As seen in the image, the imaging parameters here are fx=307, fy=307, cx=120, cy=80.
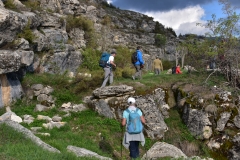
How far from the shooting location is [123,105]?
13391 mm

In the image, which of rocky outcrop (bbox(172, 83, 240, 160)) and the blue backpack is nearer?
the blue backpack

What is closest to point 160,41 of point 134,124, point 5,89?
point 5,89

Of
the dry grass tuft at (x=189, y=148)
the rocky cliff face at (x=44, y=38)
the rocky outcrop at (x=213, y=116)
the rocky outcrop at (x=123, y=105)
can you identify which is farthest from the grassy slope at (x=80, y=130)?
the rocky cliff face at (x=44, y=38)

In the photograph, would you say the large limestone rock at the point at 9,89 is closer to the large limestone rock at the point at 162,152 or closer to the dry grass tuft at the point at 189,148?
the large limestone rock at the point at 162,152

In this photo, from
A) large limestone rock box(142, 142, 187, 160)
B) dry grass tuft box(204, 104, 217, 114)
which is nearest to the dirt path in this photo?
large limestone rock box(142, 142, 187, 160)

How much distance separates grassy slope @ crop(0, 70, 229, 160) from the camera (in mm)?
7456

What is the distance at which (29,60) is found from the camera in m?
15.0

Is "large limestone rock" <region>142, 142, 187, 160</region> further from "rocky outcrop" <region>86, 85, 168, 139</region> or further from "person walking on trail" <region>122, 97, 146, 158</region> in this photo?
"rocky outcrop" <region>86, 85, 168, 139</region>

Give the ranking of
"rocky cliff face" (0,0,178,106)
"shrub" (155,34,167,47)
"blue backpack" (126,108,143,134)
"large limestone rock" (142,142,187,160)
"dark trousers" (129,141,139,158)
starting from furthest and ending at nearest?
"shrub" (155,34,167,47) → "rocky cliff face" (0,0,178,106) → "large limestone rock" (142,142,187,160) → "dark trousers" (129,141,139,158) → "blue backpack" (126,108,143,134)

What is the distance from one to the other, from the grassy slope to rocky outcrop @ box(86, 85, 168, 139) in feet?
1.20

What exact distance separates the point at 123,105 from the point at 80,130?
7.91ft

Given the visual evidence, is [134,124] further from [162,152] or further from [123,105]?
[123,105]

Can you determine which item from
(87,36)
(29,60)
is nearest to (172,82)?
(29,60)

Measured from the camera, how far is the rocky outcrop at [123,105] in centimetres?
1295
